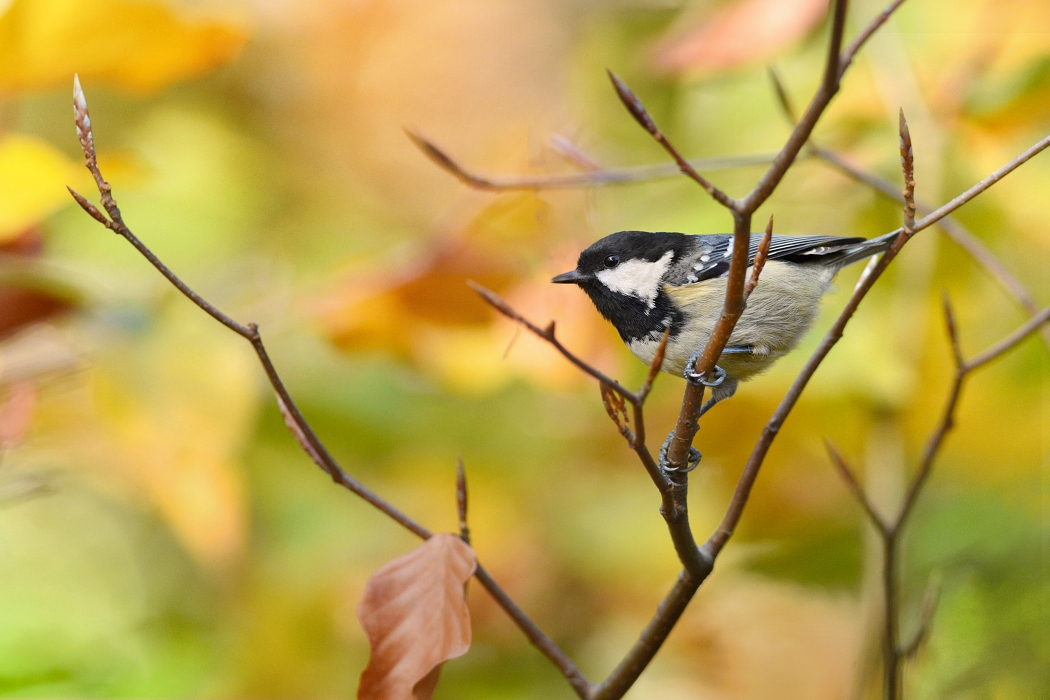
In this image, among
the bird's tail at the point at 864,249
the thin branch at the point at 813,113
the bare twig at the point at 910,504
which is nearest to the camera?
the thin branch at the point at 813,113

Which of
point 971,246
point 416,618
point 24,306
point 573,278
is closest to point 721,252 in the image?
point 573,278

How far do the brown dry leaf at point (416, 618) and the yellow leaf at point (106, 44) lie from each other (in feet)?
3.31

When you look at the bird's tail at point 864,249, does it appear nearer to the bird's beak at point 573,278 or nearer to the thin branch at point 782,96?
the thin branch at point 782,96

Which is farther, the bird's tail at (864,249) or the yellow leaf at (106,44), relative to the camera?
the bird's tail at (864,249)

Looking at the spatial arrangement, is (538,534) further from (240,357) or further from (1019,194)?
(1019,194)

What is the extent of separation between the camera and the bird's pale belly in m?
1.36

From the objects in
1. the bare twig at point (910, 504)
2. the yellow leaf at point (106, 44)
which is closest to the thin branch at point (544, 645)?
the bare twig at point (910, 504)

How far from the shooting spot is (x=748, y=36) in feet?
5.29

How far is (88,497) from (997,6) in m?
2.80

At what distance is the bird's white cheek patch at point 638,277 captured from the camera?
4.80ft

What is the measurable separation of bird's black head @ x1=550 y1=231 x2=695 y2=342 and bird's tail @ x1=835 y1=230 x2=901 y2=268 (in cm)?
35

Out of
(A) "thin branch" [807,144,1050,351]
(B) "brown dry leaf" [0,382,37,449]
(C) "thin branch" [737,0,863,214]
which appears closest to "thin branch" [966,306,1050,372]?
(A) "thin branch" [807,144,1050,351]

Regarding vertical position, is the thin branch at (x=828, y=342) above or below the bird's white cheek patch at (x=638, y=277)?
below

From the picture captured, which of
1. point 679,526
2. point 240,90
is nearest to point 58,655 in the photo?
point 679,526
